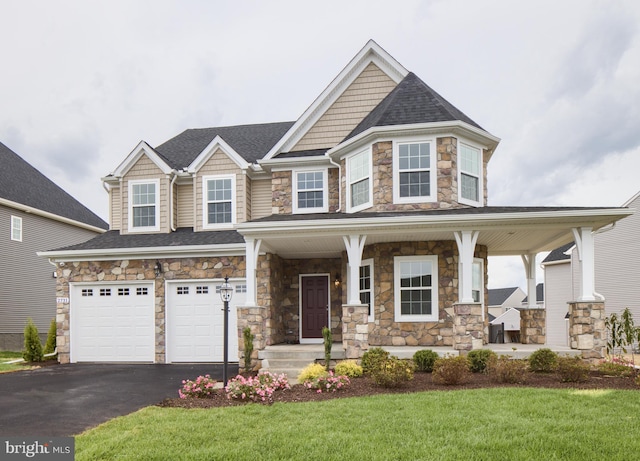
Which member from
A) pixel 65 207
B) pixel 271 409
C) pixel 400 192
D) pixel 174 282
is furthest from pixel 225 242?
pixel 65 207

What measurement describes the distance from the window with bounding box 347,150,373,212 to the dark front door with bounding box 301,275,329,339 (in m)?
2.61

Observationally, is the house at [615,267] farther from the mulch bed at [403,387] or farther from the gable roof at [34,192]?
the gable roof at [34,192]

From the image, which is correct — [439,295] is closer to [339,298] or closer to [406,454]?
[339,298]

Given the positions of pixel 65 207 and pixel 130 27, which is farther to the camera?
pixel 65 207

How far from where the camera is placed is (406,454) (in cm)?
496

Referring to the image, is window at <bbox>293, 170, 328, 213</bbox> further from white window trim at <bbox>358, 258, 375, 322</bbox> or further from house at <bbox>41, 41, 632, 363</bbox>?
white window trim at <bbox>358, 258, 375, 322</bbox>

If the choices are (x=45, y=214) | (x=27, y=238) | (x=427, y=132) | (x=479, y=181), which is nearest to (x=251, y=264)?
(x=427, y=132)

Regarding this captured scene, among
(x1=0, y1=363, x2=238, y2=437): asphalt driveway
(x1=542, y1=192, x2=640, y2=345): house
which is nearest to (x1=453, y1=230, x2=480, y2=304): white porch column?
(x1=0, y1=363, x2=238, y2=437): asphalt driveway

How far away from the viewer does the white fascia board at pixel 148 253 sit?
1365 cm

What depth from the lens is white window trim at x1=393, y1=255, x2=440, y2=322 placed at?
11727 millimetres

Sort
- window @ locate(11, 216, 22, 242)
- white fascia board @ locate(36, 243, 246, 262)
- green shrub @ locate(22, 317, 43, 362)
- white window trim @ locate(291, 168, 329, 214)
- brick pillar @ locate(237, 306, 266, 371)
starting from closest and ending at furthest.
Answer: brick pillar @ locate(237, 306, 266, 371), white fascia board @ locate(36, 243, 246, 262), white window trim @ locate(291, 168, 329, 214), green shrub @ locate(22, 317, 43, 362), window @ locate(11, 216, 22, 242)

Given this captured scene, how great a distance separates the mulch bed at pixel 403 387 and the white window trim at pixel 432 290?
262 cm

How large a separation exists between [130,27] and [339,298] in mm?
10647

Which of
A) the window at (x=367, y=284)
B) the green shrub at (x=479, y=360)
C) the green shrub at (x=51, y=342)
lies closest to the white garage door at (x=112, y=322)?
the green shrub at (x=51, y=342)
